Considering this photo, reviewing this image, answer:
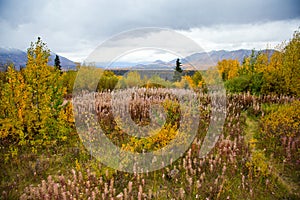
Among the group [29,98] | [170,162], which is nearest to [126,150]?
[170,162]

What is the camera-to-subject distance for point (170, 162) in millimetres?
6055

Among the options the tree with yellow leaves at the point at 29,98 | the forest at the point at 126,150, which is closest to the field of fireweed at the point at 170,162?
the forest at the point at 126,150

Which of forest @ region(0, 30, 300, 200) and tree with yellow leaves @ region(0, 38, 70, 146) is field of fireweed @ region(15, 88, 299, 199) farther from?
tree with yellow leaves @ region(0, 38, 70, 146)

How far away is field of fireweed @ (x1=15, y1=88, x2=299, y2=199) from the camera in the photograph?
5047 mm

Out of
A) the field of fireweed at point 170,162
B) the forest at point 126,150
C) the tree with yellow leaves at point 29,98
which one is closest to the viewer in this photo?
the field of fireweed at point 170,162

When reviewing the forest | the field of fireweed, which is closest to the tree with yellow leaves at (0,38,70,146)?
the forest

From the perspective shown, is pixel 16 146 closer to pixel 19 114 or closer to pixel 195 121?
pixel 19 114

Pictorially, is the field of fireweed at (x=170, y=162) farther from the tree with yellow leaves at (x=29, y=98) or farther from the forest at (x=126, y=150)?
the tree with yellow leaves at (x=29, y=98)

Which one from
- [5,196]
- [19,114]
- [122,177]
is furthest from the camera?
[19,114]

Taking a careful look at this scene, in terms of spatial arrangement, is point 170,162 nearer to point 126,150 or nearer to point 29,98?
point 126,150

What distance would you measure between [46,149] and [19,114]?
1.29 metres

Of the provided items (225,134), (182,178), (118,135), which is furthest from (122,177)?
(225,134)

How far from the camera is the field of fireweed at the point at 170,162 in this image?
5047 millimetres

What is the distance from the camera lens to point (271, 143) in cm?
741
